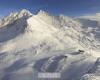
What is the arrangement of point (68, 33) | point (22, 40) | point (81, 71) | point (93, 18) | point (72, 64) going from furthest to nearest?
1. point (93, 18)
2. point (68, 33)
3. point (22, 40)
4. point (72, 64)
5. point (81, 71)

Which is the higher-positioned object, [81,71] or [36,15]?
[36,15]

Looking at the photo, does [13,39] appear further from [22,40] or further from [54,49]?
[54,49]

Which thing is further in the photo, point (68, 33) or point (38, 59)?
point (68, 33)

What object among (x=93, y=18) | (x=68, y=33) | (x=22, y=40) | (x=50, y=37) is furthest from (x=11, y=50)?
(x=93, y=18)

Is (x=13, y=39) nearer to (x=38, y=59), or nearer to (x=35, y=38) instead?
(x=35, y=38)

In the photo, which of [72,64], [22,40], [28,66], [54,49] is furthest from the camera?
[22,40]

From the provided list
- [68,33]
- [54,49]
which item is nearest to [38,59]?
[54,49]
